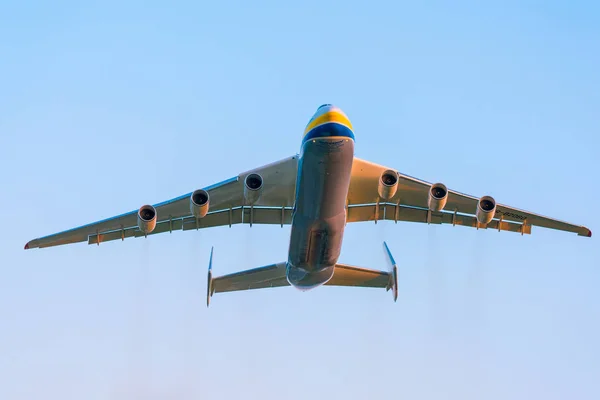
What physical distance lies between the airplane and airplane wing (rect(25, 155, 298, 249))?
3 cm

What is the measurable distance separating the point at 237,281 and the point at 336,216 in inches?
189

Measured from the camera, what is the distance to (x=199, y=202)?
22984 millimetres

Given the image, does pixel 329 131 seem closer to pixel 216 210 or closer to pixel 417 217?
pixel 216 210

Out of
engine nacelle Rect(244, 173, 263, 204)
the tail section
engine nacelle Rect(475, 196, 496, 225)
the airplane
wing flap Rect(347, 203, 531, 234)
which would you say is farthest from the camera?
wing flap Rect(347, 203, 531, 234)

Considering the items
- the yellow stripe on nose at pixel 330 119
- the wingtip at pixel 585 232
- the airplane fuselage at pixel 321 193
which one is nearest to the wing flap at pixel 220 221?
the airplane fuselage at pixel 321 193

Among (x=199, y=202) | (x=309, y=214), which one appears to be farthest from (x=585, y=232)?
(x=199, y=202)

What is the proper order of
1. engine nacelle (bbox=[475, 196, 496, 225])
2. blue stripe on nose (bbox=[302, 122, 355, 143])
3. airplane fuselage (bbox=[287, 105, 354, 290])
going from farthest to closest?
engine nacelle (bbox=[475, 196, 496, 225])
airplane fuselage (bbox=[287, 105, 354, 290])
blue stripe on nose (bbox=[302, 122, 355, 143])

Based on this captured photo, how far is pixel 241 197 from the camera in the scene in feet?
82.0

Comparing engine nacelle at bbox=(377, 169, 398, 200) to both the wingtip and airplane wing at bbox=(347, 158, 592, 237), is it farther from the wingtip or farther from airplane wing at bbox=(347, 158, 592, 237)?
the wingtip

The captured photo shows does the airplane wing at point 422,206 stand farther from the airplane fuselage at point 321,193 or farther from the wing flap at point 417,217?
the airplane fuselage at point 321,193

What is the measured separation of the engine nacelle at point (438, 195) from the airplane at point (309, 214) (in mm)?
28

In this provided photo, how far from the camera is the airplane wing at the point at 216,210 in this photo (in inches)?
910

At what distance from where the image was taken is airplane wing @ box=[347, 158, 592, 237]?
23.4 metres

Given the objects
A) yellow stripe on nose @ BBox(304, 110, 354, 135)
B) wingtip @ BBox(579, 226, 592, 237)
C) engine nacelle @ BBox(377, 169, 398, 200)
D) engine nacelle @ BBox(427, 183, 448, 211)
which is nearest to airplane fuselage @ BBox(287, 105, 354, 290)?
yellow stripe on nose @ BBox(304, 110, 354, 135)
